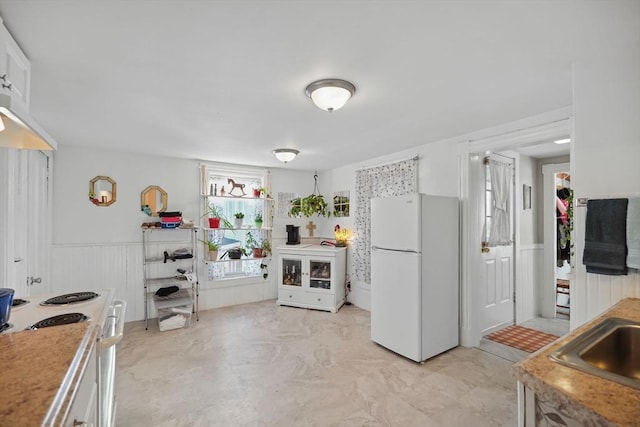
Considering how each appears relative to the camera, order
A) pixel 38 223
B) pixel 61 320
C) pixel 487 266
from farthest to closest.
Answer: pixel 487 266 → pixel 38 223 → pixel 61 320

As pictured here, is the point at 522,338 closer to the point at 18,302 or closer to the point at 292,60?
the point at 292,60

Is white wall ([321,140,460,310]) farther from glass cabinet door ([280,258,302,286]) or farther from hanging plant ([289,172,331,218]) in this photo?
glass cabinet door ([280,258,302,286])

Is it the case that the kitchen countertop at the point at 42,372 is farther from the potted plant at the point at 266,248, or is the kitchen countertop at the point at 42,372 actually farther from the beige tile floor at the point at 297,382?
the potted plant at the point at 266,248

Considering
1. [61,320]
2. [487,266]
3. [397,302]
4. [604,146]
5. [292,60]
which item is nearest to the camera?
[61,320]

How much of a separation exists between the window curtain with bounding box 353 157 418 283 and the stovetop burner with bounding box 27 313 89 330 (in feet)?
11.1

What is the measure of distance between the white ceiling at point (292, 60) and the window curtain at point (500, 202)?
0.95 meters

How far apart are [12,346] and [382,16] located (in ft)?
6.18

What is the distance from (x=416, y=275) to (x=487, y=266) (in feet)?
4.31

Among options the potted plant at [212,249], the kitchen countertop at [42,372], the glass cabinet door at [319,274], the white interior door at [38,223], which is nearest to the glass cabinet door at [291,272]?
the glass cabinet door at [319,274]

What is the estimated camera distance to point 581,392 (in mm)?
825

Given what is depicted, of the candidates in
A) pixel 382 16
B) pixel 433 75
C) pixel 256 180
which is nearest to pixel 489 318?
pixel 433 75

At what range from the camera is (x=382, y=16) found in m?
1.36

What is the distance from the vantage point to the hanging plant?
16.8 ft

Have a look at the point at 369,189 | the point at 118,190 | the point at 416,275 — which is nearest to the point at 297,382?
the point at 416,275
